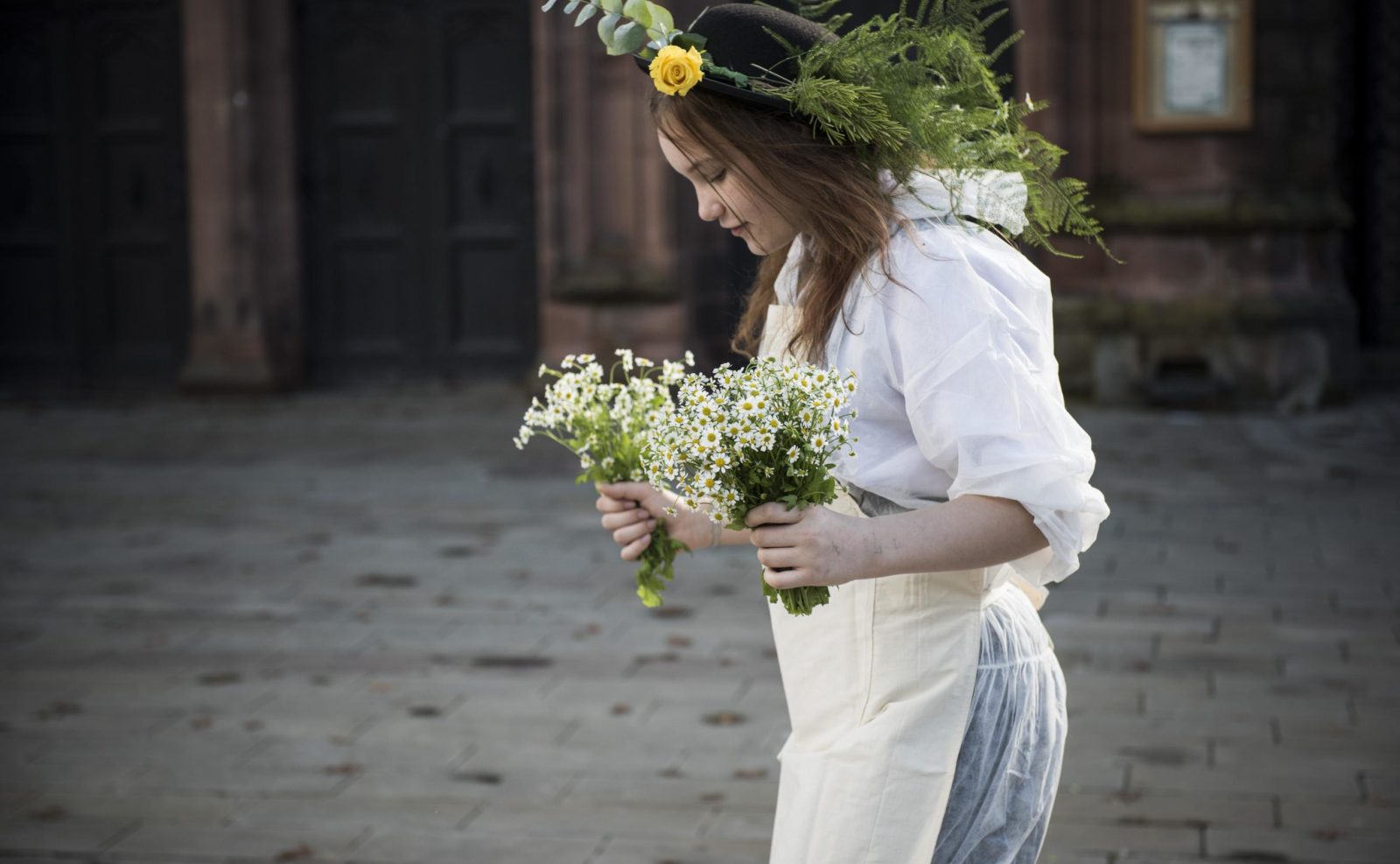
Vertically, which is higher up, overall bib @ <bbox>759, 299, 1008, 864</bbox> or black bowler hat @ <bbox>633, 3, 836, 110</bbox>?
black bowler hat @ <bbox>633, 3, 836, 110</bbox>

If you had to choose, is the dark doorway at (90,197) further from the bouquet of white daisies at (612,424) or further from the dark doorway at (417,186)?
the bouquet of white daisies at (612,424)

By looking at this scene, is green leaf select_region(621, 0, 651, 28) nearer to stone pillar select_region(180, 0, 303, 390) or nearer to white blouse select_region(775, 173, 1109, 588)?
white blouse select_region(775, 173, 1109, 588)

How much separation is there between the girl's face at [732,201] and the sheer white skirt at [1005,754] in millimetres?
554

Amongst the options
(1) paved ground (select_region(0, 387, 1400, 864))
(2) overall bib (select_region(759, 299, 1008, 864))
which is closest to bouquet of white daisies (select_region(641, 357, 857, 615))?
(2) overall bib (select_region(759, 299, 1008, 864))

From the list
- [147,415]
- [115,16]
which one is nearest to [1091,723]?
[147,415]

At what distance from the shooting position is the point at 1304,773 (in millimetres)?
4613

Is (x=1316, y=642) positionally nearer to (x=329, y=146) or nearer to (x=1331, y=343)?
(x=1331, y=343)

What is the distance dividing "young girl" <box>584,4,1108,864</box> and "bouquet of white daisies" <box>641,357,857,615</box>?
3 centimetres

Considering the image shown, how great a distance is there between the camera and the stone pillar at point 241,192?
13.3 meters

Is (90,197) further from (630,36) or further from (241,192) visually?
(630,36)

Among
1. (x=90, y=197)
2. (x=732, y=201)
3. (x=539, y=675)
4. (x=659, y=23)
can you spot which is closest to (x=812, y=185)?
(x=732, y=201)

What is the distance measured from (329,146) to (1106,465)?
702cm

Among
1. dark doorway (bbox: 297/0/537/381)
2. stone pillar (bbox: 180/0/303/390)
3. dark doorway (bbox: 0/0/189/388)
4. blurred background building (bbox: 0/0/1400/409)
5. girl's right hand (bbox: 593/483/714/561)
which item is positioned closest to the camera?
girl's right hand (bbox: 593/483/714/561)

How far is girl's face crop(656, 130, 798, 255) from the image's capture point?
221 cm
